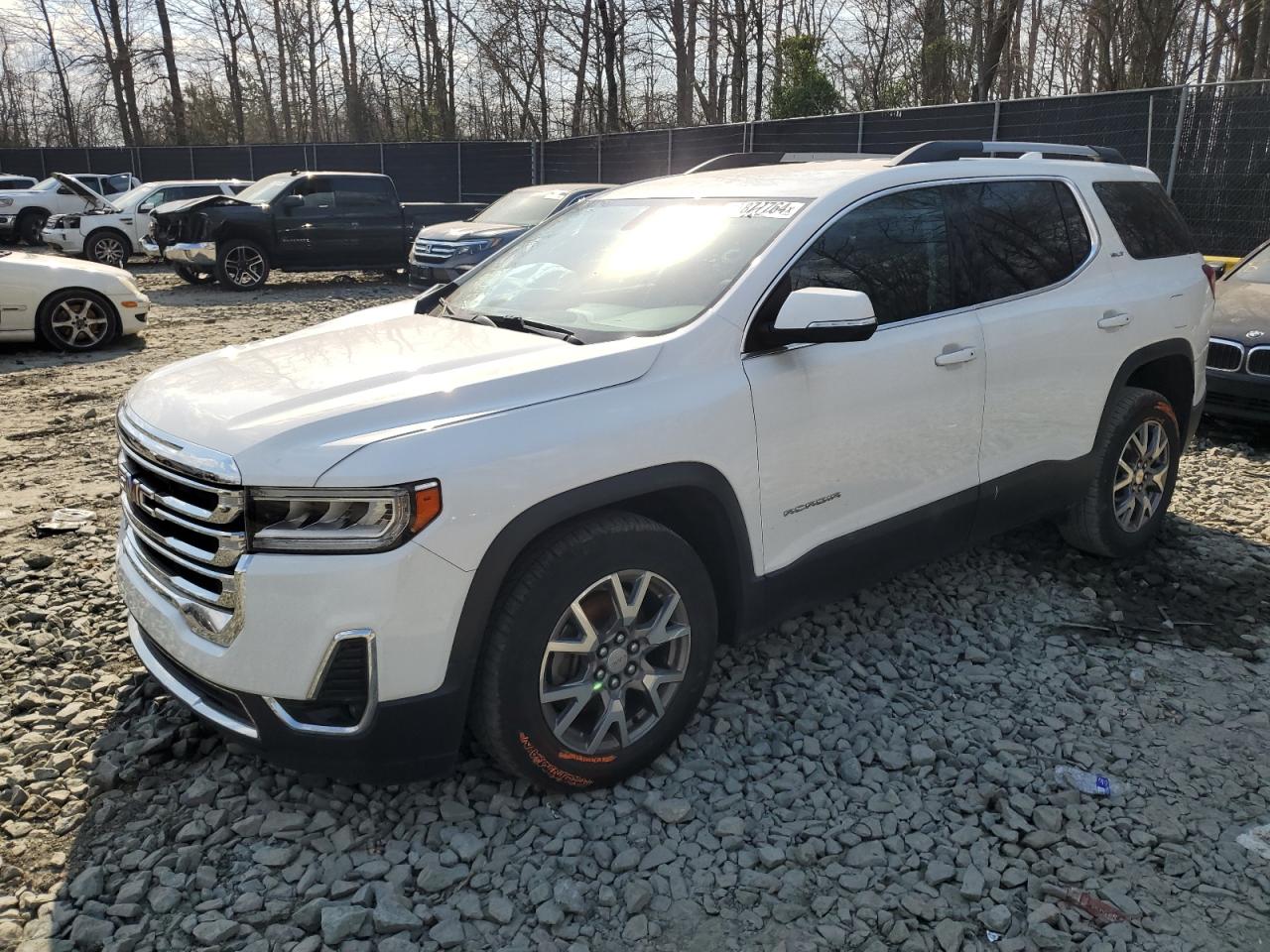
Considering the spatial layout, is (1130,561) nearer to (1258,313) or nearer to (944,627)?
(944,627)

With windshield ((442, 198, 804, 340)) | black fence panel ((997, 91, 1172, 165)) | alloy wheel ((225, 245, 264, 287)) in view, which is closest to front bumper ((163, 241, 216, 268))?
A: alloy wheel ((225, 245, 264, 287))

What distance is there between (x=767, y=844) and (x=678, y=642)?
64cm

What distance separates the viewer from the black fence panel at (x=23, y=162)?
3238 centimetres

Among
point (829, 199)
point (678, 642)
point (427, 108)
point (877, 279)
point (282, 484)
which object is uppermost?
point (427, 108)

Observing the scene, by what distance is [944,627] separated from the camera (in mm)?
4109

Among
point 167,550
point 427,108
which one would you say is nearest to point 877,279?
point 167,550

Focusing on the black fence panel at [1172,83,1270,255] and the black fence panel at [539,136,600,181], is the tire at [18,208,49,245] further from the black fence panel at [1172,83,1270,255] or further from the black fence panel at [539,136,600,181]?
the black fence panel at [1172,83,1270,255]

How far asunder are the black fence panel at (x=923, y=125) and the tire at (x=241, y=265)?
9818 millimetres

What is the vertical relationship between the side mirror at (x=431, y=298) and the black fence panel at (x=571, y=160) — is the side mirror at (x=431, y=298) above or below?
below

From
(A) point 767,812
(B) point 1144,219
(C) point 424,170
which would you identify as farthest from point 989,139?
(C) point 424,170

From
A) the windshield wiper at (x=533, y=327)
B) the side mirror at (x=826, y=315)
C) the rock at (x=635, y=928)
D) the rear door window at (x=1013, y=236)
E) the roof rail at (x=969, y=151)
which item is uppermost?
the roof rail at (x=969, y=151)

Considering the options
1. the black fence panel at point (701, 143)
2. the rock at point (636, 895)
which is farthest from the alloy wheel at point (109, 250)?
the rock at point (636, 895)

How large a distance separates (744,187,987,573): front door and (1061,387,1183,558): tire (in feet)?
3.27

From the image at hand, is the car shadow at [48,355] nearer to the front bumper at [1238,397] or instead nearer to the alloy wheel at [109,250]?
the alloy wheel at [109,250]
